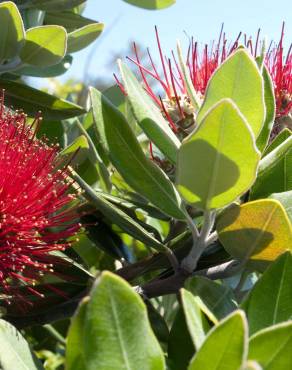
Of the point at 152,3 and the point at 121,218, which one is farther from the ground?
the point at 152,3

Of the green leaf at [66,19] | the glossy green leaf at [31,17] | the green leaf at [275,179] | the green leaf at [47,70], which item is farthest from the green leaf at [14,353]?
the green leaf at [66,19]

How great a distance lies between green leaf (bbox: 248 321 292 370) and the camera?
705 mm

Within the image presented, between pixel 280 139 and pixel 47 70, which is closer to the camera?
pixel 280 139

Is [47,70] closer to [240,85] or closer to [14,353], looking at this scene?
[240,85]

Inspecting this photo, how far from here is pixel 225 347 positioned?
2.25 feet

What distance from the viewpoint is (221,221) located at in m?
0.98

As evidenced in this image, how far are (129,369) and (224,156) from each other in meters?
0.31

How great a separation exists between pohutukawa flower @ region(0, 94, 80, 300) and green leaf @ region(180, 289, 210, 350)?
0.41m

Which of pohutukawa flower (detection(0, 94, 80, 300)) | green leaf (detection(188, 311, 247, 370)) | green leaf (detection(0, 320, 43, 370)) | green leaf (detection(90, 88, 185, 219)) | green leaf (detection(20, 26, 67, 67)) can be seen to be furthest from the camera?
green leaf (detection(20, 26, 67, 67))

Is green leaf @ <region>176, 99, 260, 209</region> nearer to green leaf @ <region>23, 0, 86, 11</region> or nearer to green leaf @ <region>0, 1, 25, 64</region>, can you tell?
green leaf @ <region>0, 1, 25, 64</region>

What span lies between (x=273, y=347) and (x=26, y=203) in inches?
24.9

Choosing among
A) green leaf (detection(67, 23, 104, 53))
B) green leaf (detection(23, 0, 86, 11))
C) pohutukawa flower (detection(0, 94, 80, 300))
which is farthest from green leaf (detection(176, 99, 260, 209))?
green leaf (detection(23, 0, 86, 11))

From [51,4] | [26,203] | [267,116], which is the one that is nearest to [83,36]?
[51,4]

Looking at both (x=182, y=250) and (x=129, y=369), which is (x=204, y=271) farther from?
(x=129, y=369)
